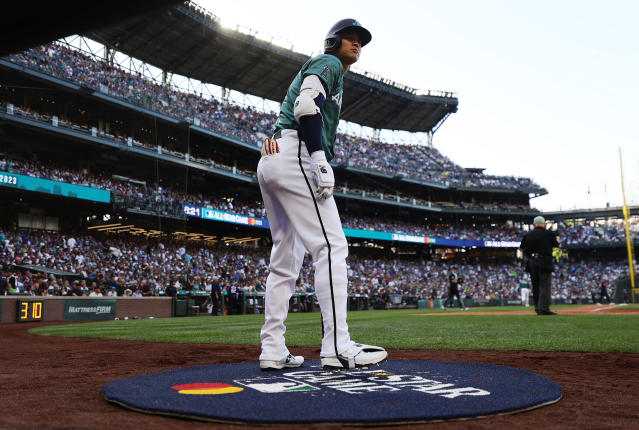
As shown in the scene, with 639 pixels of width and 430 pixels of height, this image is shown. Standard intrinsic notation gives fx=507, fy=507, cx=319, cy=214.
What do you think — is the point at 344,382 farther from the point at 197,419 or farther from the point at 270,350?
the point at 197,419

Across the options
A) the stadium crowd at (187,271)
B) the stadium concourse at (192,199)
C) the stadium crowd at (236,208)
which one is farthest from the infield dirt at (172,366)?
the stadium crowd at (236,208)

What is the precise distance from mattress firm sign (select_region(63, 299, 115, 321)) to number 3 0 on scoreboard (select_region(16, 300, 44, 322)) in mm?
824

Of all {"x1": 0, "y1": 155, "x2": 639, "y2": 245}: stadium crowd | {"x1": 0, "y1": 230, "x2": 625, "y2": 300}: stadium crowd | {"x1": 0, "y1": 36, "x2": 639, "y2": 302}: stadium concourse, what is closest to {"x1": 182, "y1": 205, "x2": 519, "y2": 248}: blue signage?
{"x1": 0, "y1": 155, "x2": 639, "y2": 245}: stadium crowd

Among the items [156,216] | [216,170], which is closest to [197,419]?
[156,216]

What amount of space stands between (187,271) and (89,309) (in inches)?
393

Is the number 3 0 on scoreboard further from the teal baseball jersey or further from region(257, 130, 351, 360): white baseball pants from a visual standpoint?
the teal baseball jersey

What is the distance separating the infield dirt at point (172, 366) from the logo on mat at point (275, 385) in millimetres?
416

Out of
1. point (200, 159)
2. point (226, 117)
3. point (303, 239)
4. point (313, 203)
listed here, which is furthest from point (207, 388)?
point (226, 117)

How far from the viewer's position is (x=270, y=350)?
3.37 metres

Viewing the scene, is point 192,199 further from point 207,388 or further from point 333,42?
point 207,388

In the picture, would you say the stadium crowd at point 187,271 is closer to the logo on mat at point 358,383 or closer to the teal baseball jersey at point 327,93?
the teal baseball jersey at point 327,93

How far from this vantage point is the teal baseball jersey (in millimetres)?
3312

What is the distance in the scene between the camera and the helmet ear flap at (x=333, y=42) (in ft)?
11.6

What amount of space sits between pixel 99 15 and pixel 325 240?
203 cm
